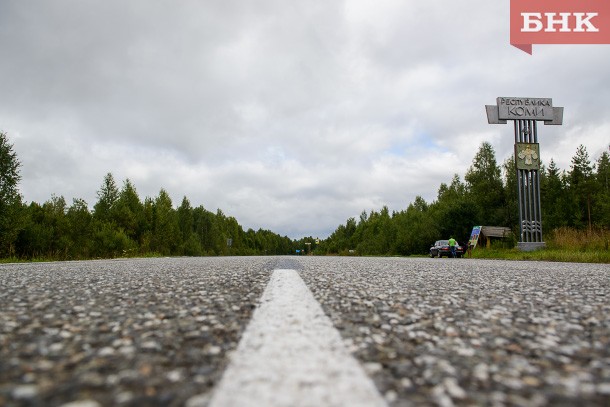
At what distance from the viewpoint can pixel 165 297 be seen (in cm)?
310

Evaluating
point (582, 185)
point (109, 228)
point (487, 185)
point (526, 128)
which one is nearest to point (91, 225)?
point (109, 228)

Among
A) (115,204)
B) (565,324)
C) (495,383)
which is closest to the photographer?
(495,383)

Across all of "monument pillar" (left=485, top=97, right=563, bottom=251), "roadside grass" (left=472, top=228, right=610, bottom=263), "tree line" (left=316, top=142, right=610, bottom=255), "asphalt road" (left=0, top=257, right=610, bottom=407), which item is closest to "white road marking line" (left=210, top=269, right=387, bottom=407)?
"asphalt road" (left=0, top=257, right=610, bottom=407)

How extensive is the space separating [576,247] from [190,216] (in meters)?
63.2

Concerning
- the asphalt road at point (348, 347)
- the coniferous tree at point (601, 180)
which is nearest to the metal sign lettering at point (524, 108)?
the asphalt road at point (348, 347)

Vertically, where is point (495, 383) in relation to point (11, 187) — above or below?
below

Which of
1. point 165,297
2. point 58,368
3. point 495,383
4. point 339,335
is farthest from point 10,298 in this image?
point 495,383

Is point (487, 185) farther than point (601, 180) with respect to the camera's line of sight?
No

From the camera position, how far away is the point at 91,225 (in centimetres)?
3844

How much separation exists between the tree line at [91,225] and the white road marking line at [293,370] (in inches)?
820

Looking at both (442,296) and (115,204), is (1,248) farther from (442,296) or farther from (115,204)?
(442,296)

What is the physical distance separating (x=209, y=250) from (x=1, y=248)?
4998 cm

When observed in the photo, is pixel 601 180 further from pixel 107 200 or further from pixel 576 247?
pixel 107 200

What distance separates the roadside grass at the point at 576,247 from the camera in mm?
13104
